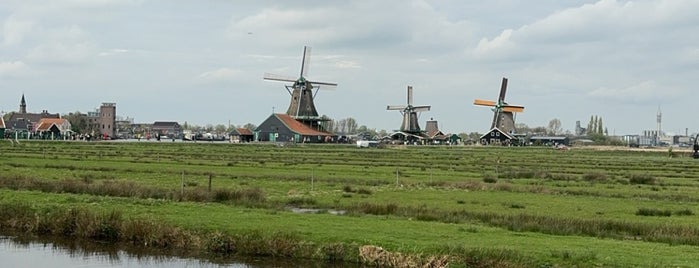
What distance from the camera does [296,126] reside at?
167125 mm

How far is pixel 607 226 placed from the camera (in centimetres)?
2736

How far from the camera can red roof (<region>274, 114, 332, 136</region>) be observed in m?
165

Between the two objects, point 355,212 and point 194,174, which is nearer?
point 355,212

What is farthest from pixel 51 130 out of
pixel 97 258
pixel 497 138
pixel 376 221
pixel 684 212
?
pixel 684 212

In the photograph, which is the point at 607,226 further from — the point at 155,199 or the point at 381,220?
the point at 155,199

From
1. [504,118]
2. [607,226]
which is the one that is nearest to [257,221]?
[607,226]

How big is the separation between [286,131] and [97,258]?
14240 centimetres

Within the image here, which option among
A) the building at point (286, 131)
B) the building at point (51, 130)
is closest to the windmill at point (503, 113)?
the building at point (286, 131)

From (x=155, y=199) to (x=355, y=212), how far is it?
30.3 feet

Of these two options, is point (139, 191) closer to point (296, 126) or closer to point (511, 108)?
point (296, 126)

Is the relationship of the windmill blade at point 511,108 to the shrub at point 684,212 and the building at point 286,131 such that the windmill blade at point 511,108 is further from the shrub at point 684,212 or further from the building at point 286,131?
the shrub at point 684,212

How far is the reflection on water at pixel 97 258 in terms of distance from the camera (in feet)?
72.1

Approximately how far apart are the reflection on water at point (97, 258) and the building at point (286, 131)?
456ft

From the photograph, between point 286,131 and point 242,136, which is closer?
point 286,131
